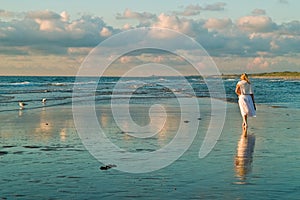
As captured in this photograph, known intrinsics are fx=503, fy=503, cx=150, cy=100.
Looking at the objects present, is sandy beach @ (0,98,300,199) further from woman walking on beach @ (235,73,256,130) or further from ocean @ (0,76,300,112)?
ocean @ (0,76,300,112)

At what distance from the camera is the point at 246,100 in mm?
17875

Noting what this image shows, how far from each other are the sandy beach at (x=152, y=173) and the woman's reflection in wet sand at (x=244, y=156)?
0.02m

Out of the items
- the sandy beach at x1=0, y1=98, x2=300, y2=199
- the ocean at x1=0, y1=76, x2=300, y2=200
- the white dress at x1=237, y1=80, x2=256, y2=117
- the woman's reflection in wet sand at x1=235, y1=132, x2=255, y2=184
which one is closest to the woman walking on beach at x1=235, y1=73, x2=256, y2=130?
the white dress at x1=237, y1=80, x2=256, y2=117

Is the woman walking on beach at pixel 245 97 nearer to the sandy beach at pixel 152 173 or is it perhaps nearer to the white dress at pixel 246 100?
the white dress at pixel 246 100

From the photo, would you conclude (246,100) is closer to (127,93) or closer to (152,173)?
(152,173)

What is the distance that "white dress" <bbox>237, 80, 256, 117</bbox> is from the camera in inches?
701

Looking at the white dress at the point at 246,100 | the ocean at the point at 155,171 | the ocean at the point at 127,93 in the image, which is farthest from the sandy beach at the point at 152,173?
the ocean at the point at 127,93

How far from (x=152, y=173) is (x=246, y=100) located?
366 inches

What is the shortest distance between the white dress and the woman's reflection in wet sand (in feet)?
8.20

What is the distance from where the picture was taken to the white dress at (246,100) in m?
17.8

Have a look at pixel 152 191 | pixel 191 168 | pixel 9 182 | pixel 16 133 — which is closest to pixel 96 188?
pixel 152 191

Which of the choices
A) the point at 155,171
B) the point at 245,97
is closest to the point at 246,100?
the point at 245,97

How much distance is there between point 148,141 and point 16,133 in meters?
4.51

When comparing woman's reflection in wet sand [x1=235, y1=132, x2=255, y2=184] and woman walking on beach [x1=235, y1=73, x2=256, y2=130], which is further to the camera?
woman walking on beach [x1=235, y1=73, x2=256, y2=130]
